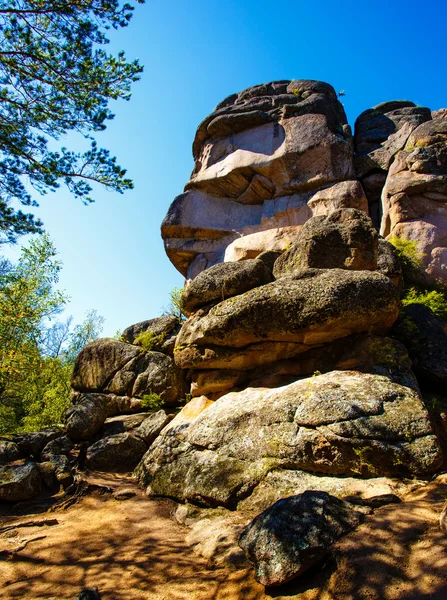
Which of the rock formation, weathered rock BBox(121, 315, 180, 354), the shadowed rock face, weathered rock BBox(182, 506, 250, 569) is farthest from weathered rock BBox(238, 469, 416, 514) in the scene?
the shadowed rock face

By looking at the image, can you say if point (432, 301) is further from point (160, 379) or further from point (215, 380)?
point (160, 379)

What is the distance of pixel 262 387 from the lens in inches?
352

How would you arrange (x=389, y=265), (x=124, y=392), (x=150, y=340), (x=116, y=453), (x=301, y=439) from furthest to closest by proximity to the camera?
(x=150, y=340) → (x=124, y=392) → (x=389, y=265) → (x=116, y=453) → (x=301, y=439)

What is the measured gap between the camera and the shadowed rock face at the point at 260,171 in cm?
1923

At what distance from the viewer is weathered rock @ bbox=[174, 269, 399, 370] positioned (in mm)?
8367

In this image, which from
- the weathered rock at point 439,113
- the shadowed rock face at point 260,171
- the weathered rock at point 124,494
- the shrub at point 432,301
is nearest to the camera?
the weathered rock at point 124,494

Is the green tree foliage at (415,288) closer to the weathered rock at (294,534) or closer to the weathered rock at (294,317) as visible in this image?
the weathered rock at (294,317)

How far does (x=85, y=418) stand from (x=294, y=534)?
8.47 m

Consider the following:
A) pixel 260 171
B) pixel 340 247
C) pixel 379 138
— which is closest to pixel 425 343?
pixel 340 247

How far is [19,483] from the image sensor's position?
27.3ft

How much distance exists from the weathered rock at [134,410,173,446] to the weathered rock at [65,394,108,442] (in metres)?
1.42

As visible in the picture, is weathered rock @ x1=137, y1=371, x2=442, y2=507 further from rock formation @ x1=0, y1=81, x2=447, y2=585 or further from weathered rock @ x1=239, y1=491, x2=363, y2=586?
weathered rock @ x1=239, y1=491, x2=363, y2=586

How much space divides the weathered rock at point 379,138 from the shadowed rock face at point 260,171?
1021 millimetres

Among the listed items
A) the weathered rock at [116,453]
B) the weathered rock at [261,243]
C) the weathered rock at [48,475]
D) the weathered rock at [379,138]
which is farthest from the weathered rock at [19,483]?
the weathered rock at [379,138]
